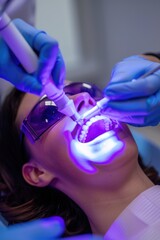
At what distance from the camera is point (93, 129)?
1.19 m

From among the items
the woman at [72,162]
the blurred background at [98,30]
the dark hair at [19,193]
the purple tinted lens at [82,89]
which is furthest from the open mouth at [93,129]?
the blurred background at [98,30]

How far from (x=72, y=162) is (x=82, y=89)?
0.26 meters

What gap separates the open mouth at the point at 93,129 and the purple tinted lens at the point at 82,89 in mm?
123

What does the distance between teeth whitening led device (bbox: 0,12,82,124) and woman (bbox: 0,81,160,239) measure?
163 millimetres

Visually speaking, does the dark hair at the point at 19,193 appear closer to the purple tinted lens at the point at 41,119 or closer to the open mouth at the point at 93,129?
the purple tinted lens at the point at 41,119

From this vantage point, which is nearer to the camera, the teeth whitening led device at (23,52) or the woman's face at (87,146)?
the teeth whitening led device at (23,52)

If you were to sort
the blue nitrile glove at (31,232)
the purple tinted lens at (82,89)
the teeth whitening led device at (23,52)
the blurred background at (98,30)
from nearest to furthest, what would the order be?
the teeth whitening led device at (23,52) → the blue nitrile glove at (31,232) → the purple tinted lens at (82,89) → the blurred background at (98,30)

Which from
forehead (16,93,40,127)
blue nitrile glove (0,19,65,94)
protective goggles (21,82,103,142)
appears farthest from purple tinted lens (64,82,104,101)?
blue nitrile glove (0,19,65,94)

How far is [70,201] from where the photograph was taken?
138 cm

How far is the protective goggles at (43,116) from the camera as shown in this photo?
1222mm

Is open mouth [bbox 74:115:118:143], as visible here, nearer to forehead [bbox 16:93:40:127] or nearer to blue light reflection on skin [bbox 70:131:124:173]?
blue light reflection on skin [bbox 70:131:124:173]

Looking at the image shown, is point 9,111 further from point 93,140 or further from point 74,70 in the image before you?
point 74,70

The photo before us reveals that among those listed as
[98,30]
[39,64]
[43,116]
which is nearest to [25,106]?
[43,116]

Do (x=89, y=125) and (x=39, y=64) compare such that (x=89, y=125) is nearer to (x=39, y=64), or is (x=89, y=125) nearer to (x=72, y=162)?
(x=72, y=162)
